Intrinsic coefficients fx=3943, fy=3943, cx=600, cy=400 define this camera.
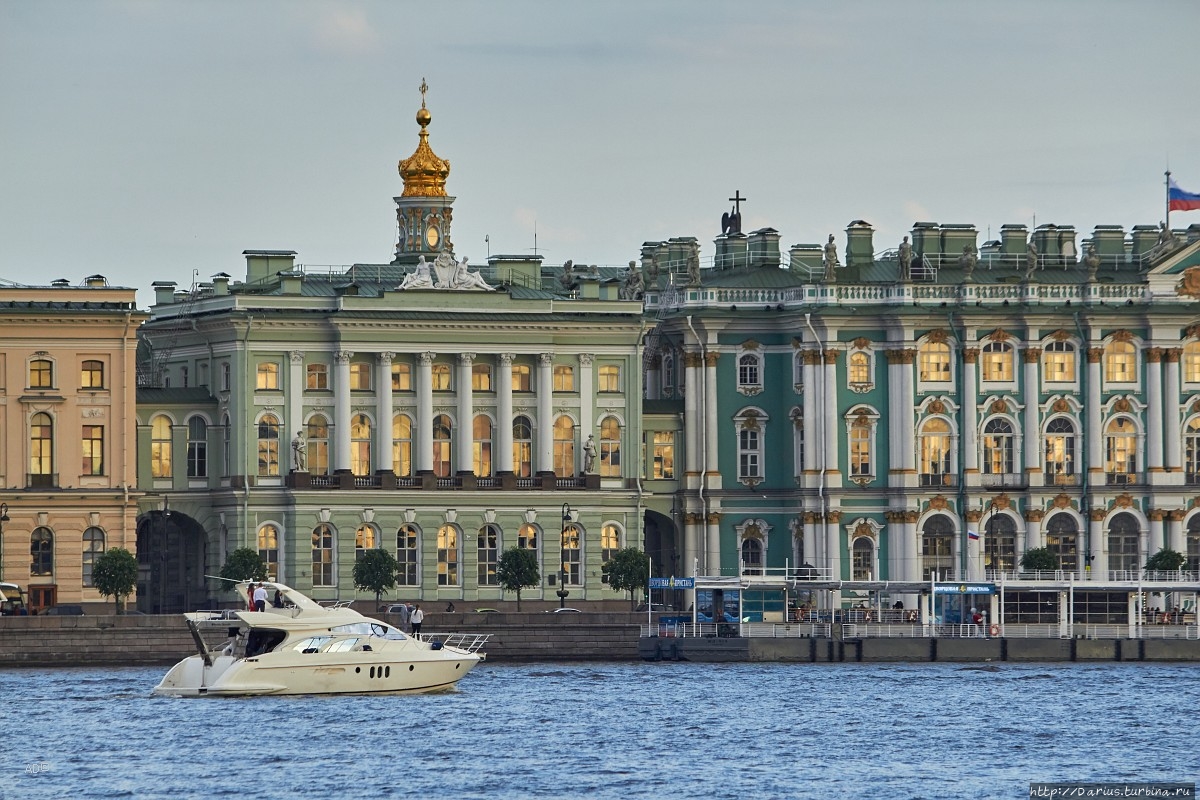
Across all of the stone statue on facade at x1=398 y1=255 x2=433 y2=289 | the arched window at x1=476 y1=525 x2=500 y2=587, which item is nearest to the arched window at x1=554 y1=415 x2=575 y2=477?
the arched window at x1=476 y1=525 x2=500 y2=587

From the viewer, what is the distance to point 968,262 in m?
132

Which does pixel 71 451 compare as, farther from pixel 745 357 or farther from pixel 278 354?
pixel 745 357

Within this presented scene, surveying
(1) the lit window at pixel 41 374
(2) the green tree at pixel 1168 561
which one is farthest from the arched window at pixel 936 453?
(1) the lit window at pixel 41 374

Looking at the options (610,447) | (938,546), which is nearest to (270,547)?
(610,447)

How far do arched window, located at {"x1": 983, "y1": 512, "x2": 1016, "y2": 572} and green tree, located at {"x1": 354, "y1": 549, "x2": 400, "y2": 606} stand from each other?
21423 mm

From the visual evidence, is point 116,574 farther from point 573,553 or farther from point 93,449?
point 573,553

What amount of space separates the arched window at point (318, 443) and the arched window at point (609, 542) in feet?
30.4

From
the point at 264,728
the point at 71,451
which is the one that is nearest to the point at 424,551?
the point at 71,451

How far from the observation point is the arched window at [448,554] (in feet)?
411

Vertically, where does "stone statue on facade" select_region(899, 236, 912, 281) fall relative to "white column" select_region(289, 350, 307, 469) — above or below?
above

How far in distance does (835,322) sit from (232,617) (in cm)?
3990

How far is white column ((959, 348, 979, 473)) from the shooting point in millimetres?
131375

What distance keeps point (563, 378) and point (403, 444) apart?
581 centimetres

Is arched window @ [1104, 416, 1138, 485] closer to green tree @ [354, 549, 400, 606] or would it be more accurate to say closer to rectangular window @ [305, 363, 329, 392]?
green tree @ [354, 549, 400, 606]
